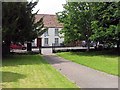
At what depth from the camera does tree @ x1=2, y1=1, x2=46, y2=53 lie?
95.3ft

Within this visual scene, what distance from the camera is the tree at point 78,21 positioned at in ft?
133

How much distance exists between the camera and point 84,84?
46.9ft

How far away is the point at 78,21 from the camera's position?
4038 cm

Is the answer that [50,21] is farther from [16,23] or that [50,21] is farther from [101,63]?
[101,63]

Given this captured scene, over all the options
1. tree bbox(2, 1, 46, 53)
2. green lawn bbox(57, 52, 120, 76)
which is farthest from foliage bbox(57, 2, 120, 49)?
tree bbox(2, 1, 46, 53)

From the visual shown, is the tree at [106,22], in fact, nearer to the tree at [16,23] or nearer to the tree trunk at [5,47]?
the tree at [16,23]

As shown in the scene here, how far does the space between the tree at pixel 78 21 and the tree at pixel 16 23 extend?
27.1ft

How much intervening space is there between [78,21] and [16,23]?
40.6 feet

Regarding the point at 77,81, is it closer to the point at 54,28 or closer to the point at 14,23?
the point at 14,23

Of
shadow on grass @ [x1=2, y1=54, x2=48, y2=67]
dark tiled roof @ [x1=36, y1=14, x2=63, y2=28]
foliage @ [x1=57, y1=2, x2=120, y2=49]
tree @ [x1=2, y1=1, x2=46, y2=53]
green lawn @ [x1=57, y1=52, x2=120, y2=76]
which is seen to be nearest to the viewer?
green lawn @ [x1=57, y1=52, x2=120, y2=76]

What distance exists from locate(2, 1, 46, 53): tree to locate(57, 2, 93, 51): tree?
826 centimetres

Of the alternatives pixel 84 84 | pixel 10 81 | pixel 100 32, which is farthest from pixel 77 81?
pixel 100 32

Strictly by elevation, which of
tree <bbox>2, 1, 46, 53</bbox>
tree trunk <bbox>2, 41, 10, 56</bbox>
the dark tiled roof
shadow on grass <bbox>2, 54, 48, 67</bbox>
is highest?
the dark tiled roof

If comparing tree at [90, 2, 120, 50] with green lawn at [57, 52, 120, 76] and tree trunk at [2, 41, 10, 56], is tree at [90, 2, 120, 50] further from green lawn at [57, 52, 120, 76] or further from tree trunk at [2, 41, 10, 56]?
tree trunk at [2, 41, 10, 56]
